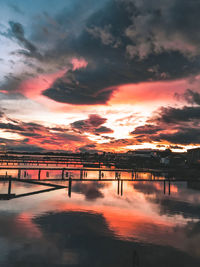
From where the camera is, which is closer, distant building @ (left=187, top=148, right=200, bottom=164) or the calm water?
the calm water

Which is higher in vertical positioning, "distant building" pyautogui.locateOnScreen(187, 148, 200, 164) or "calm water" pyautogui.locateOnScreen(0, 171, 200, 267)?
"distant building" pyautogui.locateOnScreen(187, 148, 200, 164)

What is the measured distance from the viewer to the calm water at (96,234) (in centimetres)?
1455

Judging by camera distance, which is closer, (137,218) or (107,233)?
(107,233)

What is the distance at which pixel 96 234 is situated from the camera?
18844 mm

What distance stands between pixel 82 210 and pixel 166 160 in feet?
299

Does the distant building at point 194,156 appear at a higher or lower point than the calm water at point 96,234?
higher

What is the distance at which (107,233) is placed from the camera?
19094 millimetres

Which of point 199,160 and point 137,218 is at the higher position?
Result: point 199,160

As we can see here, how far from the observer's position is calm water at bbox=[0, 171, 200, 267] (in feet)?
47.8

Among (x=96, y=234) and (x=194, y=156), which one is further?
(x=194, y=156)

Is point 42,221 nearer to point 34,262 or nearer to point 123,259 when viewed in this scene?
point 34,262

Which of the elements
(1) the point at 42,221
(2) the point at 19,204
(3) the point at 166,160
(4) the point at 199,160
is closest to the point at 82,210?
(1) the point at 42,221

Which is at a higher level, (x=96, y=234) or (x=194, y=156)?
(x=194, y=156)

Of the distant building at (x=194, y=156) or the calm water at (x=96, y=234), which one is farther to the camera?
the distant building at (x=194, y=156)
